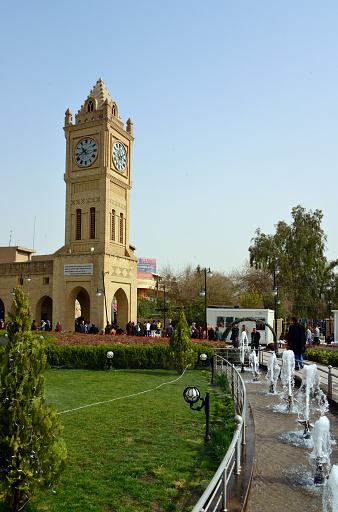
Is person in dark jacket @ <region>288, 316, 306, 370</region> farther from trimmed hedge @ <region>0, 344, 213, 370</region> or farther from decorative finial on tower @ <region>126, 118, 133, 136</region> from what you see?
decorative finial on tower @ <region>126, 118, 133, 136</region>

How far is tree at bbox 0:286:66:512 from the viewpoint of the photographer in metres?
4.75

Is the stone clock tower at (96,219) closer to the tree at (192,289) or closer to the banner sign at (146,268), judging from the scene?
the tree at (192,289)

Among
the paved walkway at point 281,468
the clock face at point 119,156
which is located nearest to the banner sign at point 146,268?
the clock face at point 119,156

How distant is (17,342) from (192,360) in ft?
42.5

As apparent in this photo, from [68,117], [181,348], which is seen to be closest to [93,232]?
[68,117]

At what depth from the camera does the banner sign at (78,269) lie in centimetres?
3520

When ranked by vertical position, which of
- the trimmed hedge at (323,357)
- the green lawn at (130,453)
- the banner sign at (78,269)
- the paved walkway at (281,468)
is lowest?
the green lawn at (130,453)

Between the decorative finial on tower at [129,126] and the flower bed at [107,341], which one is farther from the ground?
the decorative finial on tower at [129,126]

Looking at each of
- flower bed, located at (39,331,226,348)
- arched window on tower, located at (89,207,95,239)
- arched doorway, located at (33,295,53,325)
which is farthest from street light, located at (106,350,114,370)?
arched doorway, located at (33,295,53,325)

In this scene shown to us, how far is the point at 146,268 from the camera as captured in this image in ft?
295

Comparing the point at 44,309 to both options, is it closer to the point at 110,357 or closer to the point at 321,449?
the point at 110,357

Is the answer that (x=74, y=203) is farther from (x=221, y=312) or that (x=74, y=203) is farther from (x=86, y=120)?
(x=221, y=312)

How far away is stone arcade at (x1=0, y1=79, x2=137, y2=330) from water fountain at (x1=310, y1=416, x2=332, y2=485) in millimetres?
28198

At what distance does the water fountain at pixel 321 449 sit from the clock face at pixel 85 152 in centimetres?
3378
